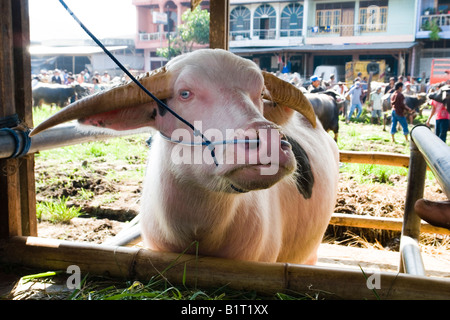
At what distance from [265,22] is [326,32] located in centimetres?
499

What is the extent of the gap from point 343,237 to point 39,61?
131 ft

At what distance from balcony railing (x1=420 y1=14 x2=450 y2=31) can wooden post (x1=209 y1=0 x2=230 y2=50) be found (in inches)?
1208

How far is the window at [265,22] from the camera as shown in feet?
109

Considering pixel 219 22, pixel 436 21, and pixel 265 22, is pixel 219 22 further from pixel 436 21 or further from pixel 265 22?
pixel 265 22

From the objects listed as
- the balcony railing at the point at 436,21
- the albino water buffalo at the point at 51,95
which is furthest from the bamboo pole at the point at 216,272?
the balcony railing at the point at 436,21

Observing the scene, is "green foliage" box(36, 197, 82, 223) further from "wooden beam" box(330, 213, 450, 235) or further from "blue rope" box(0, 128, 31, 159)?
"wooden beam" box(330, 213, 450, 235)

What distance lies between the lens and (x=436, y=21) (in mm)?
29844

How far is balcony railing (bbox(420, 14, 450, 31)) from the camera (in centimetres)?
2945

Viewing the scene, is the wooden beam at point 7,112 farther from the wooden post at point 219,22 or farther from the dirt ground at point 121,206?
the dirt ground at point 121,206

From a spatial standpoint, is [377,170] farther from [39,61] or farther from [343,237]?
[39,61]

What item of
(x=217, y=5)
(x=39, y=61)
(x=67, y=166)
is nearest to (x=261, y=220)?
(x=217, y=5)

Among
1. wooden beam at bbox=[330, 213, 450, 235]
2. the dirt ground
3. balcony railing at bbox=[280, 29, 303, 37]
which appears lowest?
the dirt ground

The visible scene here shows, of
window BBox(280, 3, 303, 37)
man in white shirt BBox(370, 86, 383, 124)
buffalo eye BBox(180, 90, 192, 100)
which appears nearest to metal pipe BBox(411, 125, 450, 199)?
buffalo eye BBox(180, 90, 192, 100)

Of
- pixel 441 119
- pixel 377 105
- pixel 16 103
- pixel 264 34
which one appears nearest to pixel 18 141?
pixel 16 103
